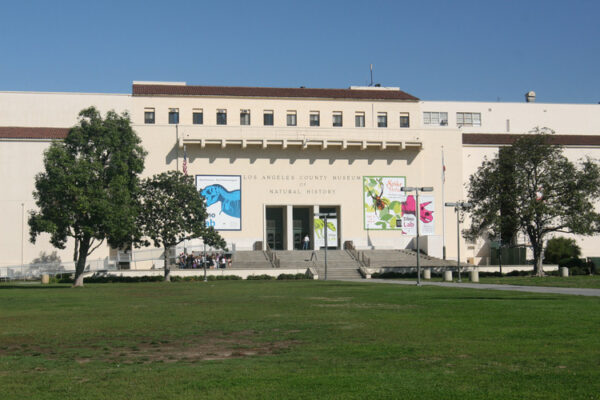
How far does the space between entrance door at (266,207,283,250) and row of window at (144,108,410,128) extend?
9170 millimetres

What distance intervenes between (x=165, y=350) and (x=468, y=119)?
79.1 m

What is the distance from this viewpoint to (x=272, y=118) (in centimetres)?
7550

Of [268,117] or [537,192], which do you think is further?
[268,117]

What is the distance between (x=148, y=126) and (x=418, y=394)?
216ft

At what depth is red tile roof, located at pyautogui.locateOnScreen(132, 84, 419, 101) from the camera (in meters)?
74.1

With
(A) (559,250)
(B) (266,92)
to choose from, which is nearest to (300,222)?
(B) (266,92)

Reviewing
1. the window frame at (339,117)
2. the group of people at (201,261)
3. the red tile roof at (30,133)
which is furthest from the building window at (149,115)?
the window frame at (339,117)

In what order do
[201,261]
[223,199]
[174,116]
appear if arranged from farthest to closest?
[174,116] < [223,199] < [201,261]

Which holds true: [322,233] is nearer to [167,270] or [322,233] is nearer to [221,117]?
[221,117]

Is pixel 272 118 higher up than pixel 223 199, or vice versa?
pixel 272 118

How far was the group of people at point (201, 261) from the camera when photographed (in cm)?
6088

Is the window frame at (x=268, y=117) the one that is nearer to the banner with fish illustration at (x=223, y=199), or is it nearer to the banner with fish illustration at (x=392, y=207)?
the banner with fish illustration at (x=223, y=199)

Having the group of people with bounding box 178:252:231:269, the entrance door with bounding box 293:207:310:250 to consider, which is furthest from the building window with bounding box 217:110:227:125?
the group of people with bounding box 178:252:231:269

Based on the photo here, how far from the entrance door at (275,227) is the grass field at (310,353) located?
2103 inches
